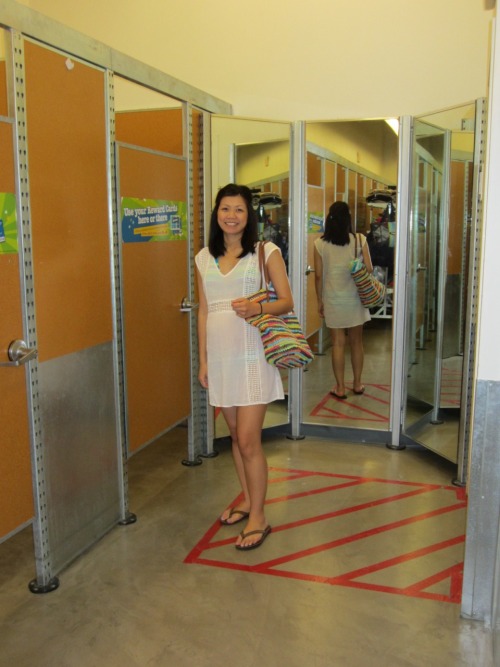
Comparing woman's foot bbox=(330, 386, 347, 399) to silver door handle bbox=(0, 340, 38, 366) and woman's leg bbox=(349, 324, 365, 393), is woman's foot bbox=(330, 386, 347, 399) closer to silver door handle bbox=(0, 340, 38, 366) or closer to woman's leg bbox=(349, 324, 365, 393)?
woman's leg bbox=(349, 324, 365, 393)

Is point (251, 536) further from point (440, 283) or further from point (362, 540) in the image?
point (440, 283)

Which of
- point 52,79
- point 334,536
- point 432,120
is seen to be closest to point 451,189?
point 432,120

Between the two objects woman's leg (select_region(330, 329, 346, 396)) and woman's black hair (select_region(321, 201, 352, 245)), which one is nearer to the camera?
woman's black hair (select_region(321, 201, 352, 245))

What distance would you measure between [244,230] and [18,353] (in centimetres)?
118

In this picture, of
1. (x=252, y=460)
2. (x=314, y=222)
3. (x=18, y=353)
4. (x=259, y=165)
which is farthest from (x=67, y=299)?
(x=314, y=222)

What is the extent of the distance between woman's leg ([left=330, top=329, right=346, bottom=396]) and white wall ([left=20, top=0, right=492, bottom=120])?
5.44 feet

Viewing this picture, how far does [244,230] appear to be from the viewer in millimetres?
2977

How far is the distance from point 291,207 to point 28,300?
238 centimetres

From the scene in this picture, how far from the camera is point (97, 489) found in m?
3.10

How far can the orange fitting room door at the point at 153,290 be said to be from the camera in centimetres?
329

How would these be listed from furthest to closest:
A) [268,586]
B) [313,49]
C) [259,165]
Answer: [313,49], [259,165], [268,586]

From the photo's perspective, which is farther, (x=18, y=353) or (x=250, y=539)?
(x=250, y=539)

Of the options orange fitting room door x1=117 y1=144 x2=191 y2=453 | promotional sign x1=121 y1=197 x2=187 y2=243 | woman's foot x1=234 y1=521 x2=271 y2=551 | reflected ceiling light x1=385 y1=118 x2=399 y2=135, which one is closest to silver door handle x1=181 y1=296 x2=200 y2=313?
orange fitting room door x1=117 y1=144 x2=191 y2=453

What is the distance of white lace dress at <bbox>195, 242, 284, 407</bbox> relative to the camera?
9.58 feet
